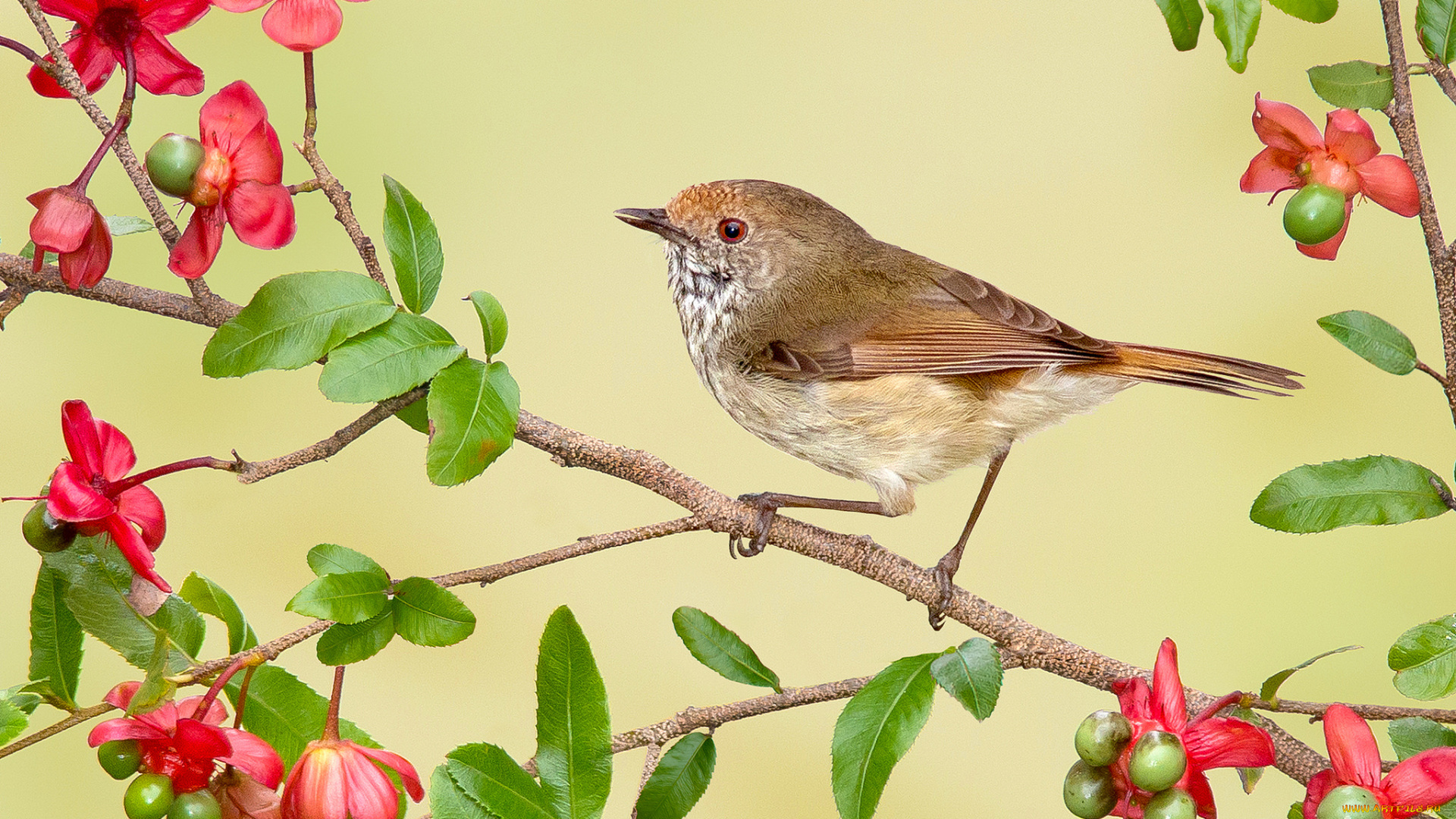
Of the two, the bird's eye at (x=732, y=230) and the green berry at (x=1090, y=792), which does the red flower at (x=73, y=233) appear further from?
the bird's eye at (x=732, y=230)

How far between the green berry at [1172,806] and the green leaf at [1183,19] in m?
0.51

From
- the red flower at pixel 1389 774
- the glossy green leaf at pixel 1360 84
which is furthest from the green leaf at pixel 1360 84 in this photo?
the red flower at pixel 1389 774

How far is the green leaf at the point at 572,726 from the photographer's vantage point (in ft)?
2.59

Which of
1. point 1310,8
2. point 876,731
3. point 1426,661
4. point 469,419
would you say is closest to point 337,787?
point 469,419

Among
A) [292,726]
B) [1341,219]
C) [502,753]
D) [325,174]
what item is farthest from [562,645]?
[1341,219]

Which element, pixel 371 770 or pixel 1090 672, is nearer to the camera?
pixel 371 770

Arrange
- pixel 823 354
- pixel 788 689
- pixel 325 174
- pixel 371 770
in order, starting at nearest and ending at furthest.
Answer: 1. pixel 371 770
2. pixel 325 174
3. pixel 788 689
4. pixel 823 354

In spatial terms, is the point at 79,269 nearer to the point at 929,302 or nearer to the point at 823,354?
the point at 823,354

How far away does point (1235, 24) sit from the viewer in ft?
2.71

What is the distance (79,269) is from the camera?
77 cm

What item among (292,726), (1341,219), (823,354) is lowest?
(292,726)

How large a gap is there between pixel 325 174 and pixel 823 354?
0.72 metres

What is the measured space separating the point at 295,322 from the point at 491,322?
0.13m

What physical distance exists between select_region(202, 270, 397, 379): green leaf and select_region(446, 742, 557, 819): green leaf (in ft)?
0.91
